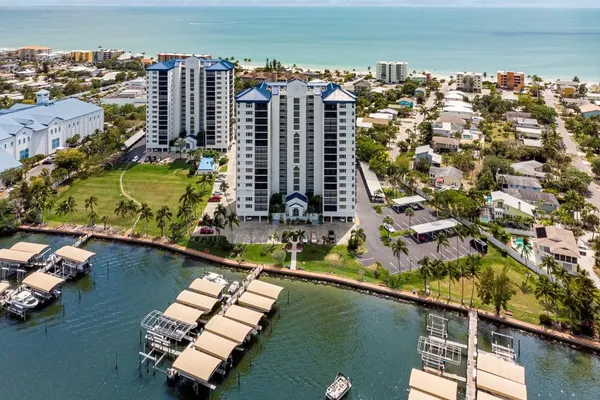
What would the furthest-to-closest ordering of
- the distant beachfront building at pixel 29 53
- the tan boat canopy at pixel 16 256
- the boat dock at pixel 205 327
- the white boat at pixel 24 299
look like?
the distant beachfront building at pixel 29 53 < the tan boat canopy at pixel 16 256 < the white boat at pixel 24 299 < the boat dock at pixel 205 327

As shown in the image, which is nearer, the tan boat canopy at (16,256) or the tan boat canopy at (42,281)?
A: the tan boat canopy at (42,281)

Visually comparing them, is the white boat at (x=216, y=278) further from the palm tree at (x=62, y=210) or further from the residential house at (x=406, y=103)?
the residential house at (x=406, y=103)

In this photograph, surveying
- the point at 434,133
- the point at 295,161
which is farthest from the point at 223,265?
the point at 434,133

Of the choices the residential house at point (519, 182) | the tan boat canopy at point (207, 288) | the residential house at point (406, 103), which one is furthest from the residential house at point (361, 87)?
the tan boat canopy at point (207, 288)

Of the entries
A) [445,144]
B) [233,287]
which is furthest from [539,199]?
[233,287]

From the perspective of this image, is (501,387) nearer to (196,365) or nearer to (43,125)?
(196,365)

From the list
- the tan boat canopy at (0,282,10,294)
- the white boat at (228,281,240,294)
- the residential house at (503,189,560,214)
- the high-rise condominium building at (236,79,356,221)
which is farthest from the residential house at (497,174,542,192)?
the tan boat canopy at (0,282,10,294)

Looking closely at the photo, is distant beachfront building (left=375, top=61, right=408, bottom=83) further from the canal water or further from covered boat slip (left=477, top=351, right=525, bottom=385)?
covered boat slip (left=477, top=351, right=525, bottom=385)
